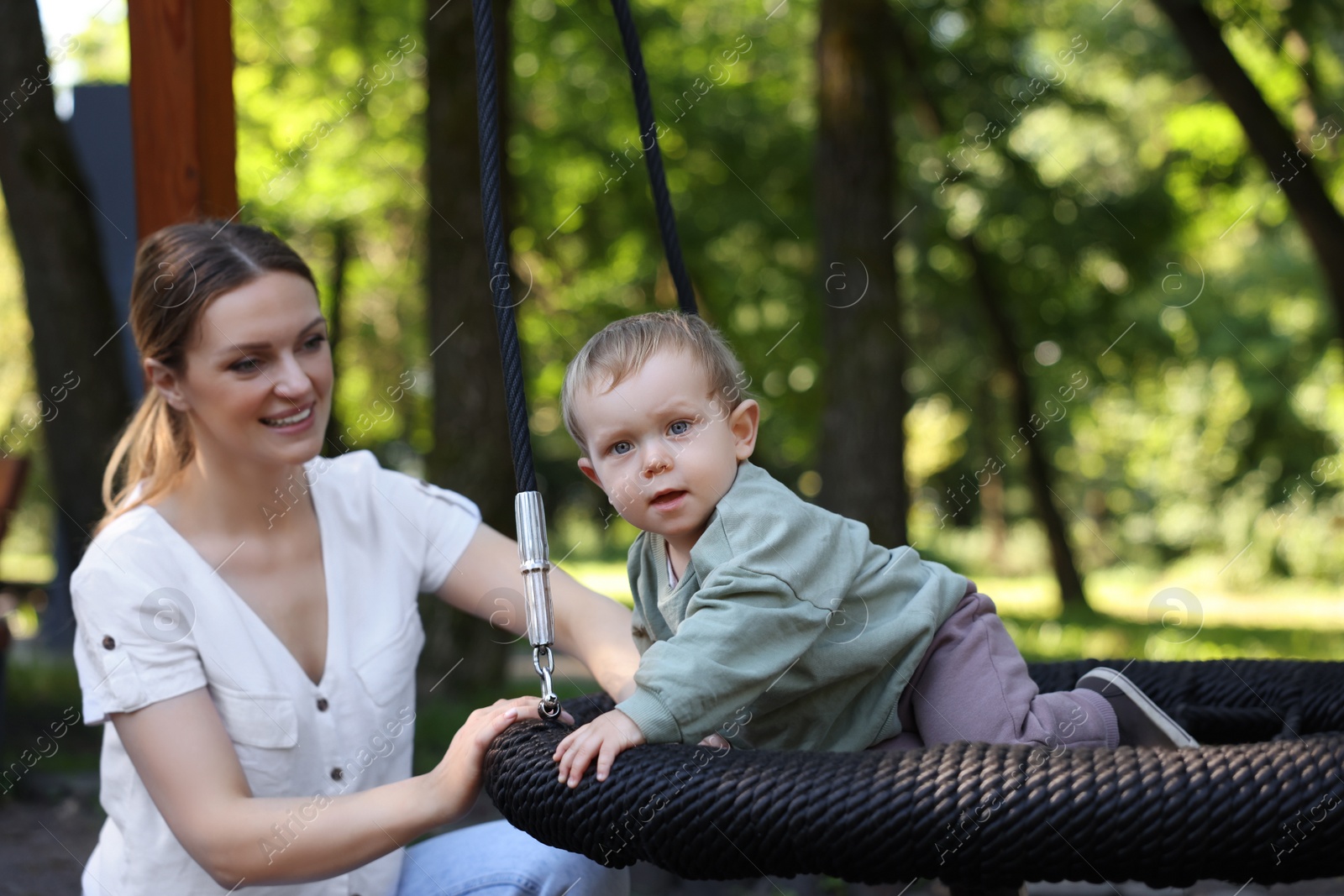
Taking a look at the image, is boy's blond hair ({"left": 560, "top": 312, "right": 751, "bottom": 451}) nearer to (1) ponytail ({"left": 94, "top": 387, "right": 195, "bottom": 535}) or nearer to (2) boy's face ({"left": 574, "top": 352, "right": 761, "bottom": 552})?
(2) boy's face ({"left": 574, "top": 352, "right": 761, "bottom": 552})

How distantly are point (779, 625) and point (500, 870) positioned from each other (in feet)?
2.35

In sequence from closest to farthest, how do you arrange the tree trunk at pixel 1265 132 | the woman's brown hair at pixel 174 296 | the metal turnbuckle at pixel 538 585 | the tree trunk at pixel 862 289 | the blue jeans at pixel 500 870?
the metal turnbuckle at pixel 538 585 < the blue jeans at pixel 500 870 < the woman's brown hair at pixel 174 296 < the tree trunk at pixel 862 289 < the tree trunk at pixel 1265 132

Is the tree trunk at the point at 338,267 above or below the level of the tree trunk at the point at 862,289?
above

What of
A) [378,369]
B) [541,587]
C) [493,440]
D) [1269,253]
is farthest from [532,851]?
[1269,253]

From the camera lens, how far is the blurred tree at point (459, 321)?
17.5 feet

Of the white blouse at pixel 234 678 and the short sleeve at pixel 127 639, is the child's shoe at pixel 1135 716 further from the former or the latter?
the short sleeve at pixel 127 639

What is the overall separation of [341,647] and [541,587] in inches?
24.3

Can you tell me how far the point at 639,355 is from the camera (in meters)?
1.51

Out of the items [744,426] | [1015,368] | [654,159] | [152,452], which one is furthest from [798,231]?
[744,426]

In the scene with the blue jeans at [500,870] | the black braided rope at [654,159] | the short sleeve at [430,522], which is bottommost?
the blue jeans at [500,870]

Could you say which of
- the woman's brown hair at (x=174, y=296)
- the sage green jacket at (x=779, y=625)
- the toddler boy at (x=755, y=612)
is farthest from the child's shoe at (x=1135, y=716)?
the woman's brown hair at (x=174, y=296)

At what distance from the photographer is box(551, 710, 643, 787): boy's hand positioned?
4.31 ft

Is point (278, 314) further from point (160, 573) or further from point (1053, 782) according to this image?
point (1053, 782)

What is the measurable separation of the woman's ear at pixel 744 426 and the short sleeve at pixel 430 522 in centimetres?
69
